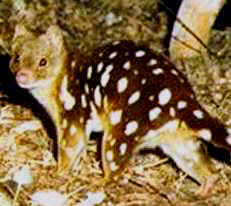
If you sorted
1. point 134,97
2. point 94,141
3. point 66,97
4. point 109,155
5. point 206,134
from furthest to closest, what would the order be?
point 94,141 < point 66,97 < point 109,155 < point 134,97 < point 206,134

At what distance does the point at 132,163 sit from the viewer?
4.38 meters

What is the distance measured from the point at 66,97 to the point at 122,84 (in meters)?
0.40

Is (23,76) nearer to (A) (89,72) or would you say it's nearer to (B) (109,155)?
(A) (89,72)

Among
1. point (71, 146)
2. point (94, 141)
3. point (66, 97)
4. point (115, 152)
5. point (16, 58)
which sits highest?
point (16, 58)

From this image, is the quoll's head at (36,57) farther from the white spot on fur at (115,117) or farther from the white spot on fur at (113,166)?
the white spot on fur at (113,166)

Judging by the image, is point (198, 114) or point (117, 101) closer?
Result: point (198, 114)

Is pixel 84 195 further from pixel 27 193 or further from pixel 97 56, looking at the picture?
pixel 97 56

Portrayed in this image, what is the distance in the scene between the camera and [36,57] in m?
4.06

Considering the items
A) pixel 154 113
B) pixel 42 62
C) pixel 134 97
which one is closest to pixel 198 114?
pixel 154 113

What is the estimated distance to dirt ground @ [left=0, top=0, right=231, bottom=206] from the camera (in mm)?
4102

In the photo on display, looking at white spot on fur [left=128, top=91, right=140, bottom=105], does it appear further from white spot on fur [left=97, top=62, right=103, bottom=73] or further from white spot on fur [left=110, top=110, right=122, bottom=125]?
white spot on fur [left=97, top=62, right=103, bottom=73]

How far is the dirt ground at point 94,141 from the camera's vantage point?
4.10 metres

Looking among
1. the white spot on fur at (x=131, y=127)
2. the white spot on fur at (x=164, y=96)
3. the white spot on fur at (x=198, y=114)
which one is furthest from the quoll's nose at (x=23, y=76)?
the white spot on fur at (x=198, y=114)

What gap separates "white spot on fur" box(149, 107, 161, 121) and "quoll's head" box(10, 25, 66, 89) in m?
0.68
